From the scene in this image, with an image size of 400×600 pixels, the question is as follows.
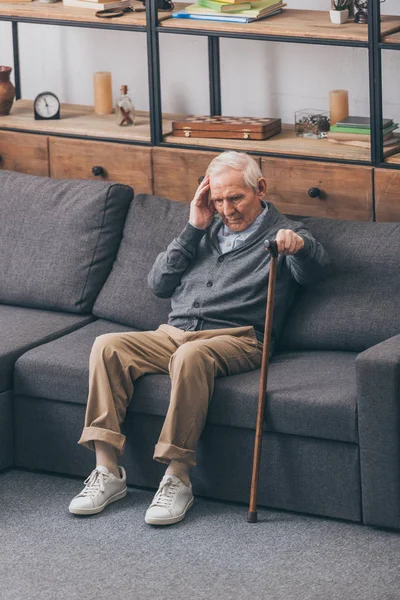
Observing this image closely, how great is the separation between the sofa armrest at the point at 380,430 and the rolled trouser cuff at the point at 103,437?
Answer: 75cm

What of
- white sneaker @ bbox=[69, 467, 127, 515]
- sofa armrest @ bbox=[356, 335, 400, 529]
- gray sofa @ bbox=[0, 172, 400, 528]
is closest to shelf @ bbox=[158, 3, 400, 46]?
gray sofa @ bbox=[0, 172, 400, 528]

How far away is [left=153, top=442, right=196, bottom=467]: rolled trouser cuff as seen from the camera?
12.2 feet

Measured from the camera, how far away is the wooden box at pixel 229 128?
4742 millimetres

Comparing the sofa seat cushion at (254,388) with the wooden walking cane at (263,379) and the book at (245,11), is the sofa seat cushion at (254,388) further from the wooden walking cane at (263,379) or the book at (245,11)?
the book at (245,11)

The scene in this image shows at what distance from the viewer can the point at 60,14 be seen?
16.1 feet

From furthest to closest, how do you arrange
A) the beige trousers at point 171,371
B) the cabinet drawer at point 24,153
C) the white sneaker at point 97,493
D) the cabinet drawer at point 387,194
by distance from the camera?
1. the cabinet drawer at point 24,153
2. the cabinet drawer at point 387,194
3. the white sneaker at point 97,493
4. the beige trousers at point 171,371

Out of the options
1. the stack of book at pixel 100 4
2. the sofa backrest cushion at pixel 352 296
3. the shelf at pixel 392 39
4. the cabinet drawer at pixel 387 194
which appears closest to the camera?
the sofa backrest cushion at pixel 352 296

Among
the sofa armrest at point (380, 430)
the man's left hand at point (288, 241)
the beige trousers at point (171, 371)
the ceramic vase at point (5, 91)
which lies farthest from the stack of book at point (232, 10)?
the sofa armrest at point (380, 430)

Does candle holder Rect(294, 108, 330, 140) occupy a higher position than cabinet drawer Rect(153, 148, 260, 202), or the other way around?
candle holder Rect(294, 108, 330, 140)

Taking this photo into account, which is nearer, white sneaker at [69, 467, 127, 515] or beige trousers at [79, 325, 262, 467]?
beige trousers at [79, 325, 262, 467]

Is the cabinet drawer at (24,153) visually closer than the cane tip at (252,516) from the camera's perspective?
No

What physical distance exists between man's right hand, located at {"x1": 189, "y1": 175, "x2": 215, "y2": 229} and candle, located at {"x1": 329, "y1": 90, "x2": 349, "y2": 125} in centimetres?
86

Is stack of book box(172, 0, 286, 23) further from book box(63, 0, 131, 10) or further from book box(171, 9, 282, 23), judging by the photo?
book box(63, 0, 131, 10)

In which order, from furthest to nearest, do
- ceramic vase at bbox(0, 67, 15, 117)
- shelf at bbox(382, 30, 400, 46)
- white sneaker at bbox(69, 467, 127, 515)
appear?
ceramic vase at bbox(0, 67, 15, 117)
shelf at bbox(382, 30, 400, 46)
white sneaker at bbox(69, 467, 127, 515)
